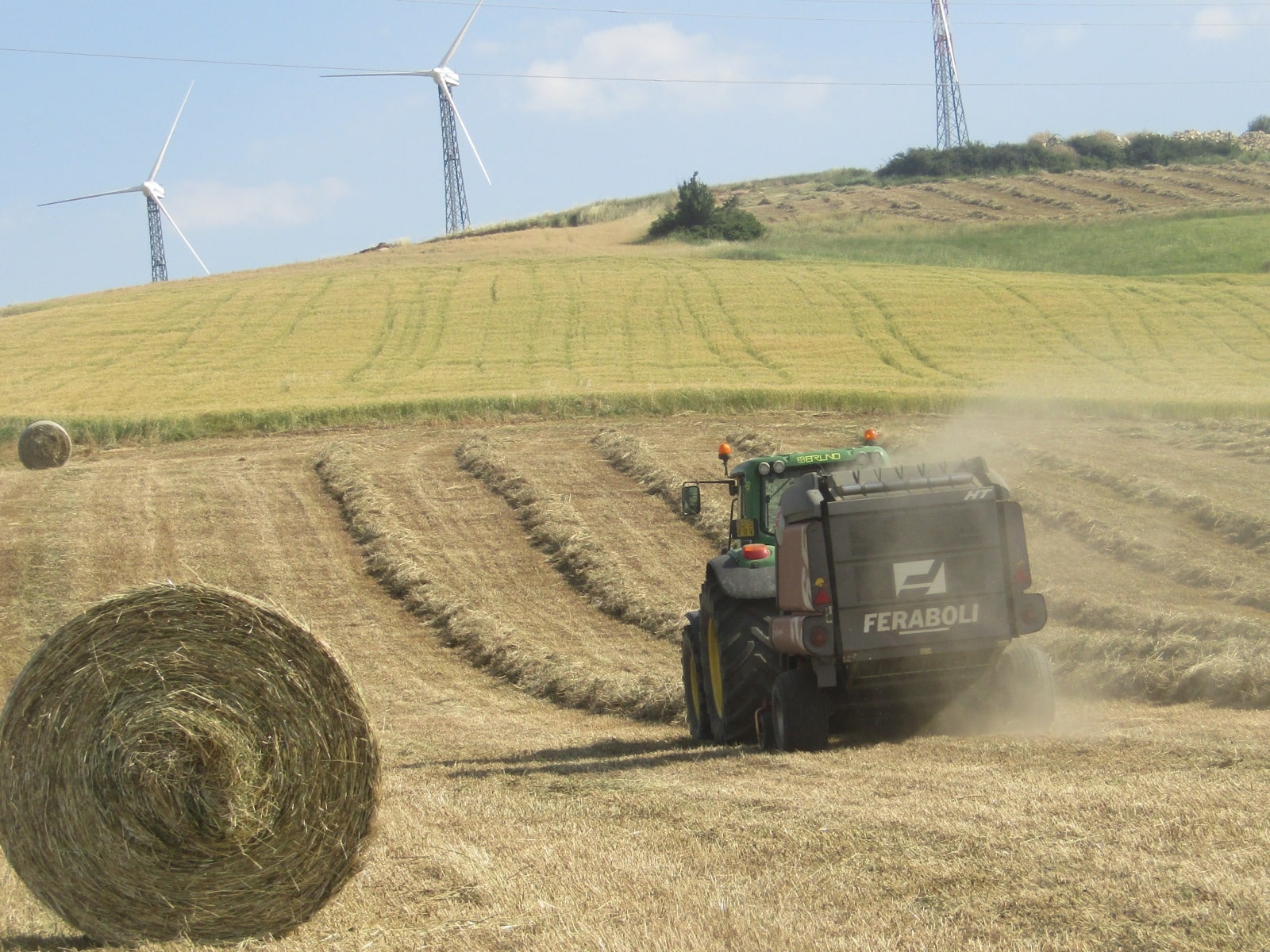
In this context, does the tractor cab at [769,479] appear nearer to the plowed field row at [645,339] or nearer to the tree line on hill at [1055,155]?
the plowed field row at [645,339]

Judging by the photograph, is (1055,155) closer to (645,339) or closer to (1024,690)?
(645,339)

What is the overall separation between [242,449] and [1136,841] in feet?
73.2

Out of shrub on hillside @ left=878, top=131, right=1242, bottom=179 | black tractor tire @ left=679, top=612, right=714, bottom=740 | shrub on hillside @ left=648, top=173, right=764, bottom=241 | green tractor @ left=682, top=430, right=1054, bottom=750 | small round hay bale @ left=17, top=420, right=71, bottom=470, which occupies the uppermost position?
shrub on hillside @ left=878, top=131, right=1242, bottom=179

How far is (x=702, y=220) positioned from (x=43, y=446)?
41.3 m

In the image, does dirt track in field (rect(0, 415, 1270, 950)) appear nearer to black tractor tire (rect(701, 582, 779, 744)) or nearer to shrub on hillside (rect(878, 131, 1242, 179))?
black tractor tire (rect(701, 582, 779, 744))

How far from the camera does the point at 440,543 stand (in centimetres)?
1883

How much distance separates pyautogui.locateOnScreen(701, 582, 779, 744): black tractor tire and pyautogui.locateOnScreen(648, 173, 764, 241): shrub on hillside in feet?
170

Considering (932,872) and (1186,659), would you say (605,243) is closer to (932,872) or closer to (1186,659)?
(1186,659)

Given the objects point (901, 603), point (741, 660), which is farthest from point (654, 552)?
point (901, 603)

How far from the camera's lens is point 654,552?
17516 millimetres

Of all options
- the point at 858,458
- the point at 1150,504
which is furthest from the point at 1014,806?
the point at 1150,504

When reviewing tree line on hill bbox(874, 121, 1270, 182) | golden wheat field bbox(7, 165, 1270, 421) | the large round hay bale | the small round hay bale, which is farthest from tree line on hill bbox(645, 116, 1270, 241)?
the large round hay bale

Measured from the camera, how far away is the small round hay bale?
2478 centimetres

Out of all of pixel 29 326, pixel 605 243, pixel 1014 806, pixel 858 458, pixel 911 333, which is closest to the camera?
pixel 1014 806
